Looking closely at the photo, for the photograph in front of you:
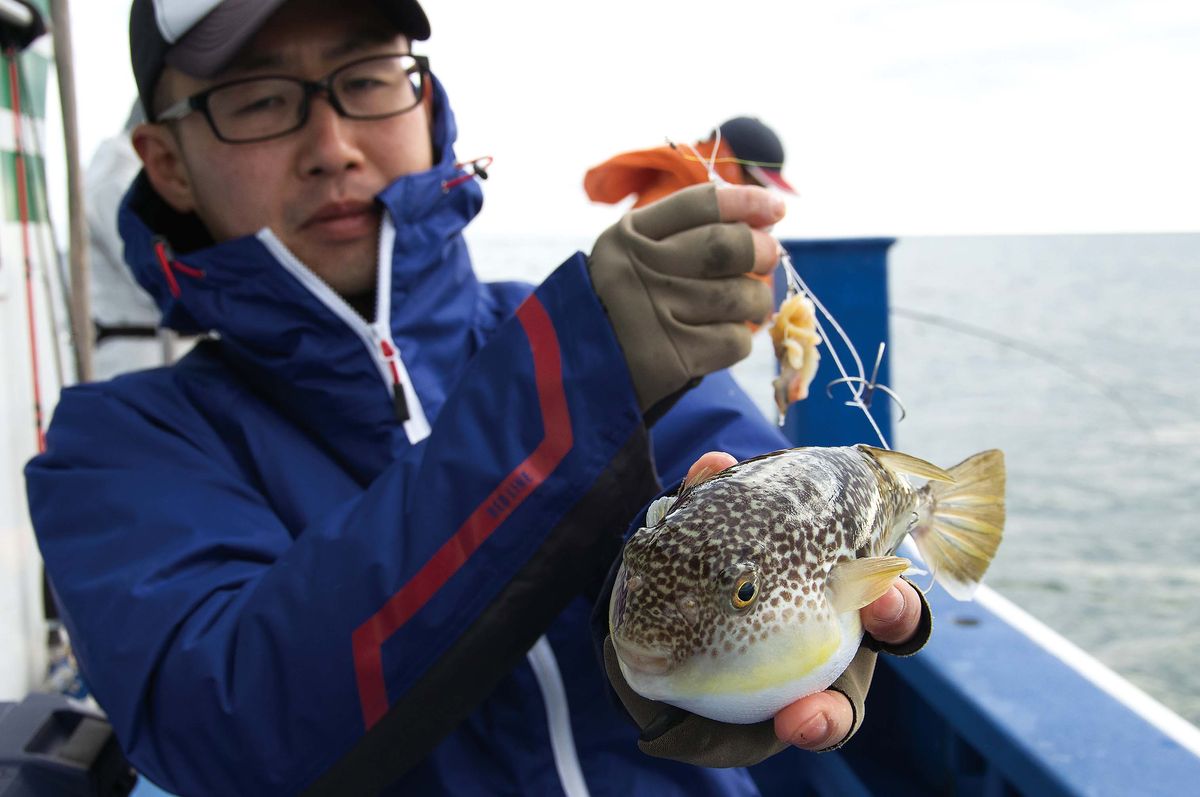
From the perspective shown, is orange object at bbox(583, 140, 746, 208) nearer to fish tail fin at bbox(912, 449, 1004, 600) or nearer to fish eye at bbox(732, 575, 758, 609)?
fish tail fin at bbox(912, 449, 1004, 600)

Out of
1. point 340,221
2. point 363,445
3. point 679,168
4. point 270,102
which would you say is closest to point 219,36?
point 270,102

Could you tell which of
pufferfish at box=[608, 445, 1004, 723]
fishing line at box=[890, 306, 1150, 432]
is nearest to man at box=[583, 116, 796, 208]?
fishing line at box=[890, 306, 1150, 432]

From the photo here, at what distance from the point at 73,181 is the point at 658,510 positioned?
3.22 meters

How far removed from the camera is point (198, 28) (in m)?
1.91

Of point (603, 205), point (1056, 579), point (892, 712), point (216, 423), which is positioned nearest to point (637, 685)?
point (216, 423)

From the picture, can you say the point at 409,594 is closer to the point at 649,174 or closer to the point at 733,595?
the point at 733,595

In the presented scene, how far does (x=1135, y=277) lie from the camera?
6209 cm

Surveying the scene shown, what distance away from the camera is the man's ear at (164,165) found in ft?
7.17

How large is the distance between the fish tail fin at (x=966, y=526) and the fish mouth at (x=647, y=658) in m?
0.52

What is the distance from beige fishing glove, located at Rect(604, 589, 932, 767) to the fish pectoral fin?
0.46 feet

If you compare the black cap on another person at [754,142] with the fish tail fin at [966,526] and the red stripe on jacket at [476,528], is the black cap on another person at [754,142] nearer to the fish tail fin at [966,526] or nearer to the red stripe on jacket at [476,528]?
the red stripe on jacket at [476,528]

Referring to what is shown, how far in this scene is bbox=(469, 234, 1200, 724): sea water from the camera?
344 inches

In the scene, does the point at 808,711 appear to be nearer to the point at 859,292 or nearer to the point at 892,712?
the point at 859,292

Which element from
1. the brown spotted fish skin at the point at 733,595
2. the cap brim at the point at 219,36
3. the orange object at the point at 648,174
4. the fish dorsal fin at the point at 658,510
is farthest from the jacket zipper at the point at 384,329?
the orange object at the point at 648,174
